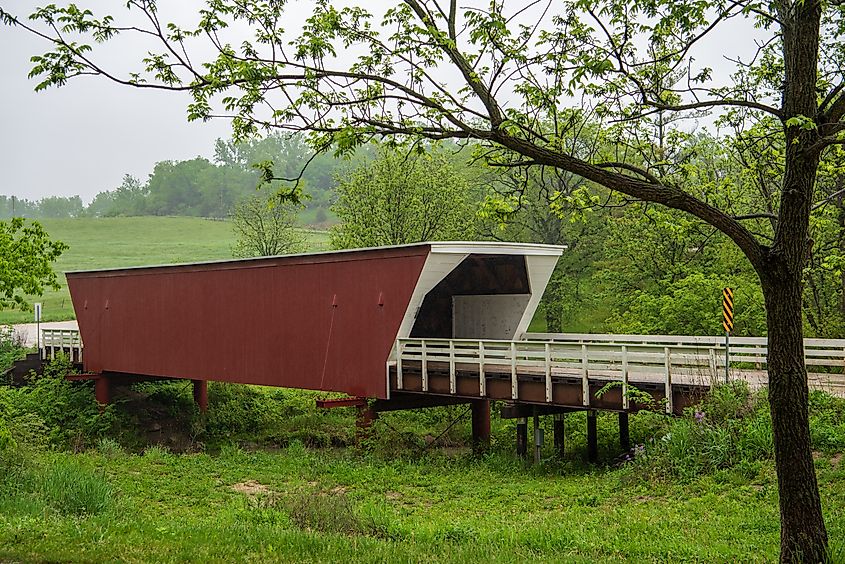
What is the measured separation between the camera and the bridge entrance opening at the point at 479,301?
2123 cm

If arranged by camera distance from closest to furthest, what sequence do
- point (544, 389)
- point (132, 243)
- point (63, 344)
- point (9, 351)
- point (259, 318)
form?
point (544, 389) → point (259, 318) → point (63, 344) → point (9, 351) → point (132, 243)

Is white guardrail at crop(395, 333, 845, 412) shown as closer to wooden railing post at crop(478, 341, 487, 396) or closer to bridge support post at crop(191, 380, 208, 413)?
wooden railing post at crop(478, 341, 487, 396)

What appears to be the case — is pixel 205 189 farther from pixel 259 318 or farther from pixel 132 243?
pixel 259 318

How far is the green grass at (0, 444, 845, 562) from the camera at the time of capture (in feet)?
27.1

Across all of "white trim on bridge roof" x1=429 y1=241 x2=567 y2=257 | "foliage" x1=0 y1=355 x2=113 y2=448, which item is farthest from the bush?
"foliage" x1=0 y1=355 x2=113 y2=448

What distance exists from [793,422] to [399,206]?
26.8m

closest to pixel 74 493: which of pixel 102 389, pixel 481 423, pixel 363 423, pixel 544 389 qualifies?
pixel 544 389

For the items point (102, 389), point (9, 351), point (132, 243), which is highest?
point (132, 243)

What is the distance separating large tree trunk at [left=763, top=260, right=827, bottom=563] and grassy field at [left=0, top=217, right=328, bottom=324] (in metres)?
50.1

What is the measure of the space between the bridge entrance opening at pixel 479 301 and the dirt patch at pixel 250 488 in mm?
6614

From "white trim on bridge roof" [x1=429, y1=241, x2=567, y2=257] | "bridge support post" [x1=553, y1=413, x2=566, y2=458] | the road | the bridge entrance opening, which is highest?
"white trim on bridge roof" [x1=429, y1=241, x2=567, y2=257]

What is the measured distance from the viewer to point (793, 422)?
289 inches

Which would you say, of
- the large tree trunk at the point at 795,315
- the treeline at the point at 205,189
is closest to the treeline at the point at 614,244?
the large tree trunk at the point at 795,315

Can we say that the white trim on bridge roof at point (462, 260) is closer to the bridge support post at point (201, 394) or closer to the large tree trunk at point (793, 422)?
the large tree trunk at point (793, 422)
